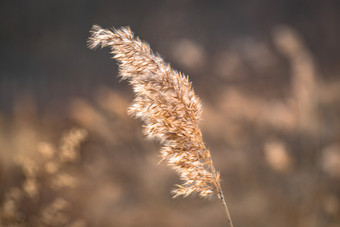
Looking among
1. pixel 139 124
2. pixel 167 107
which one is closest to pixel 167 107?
pixel 167 107

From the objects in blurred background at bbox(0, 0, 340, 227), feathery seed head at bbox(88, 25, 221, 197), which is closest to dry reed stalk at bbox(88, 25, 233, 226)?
feathery seed head at bbox(88, 25, 221, 197)

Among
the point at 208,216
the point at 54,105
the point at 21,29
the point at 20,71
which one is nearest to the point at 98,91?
the point at 54,105

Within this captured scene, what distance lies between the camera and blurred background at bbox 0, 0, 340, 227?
1377mm

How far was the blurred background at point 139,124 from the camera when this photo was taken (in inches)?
54.2

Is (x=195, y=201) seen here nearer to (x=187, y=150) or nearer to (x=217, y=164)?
(x=217, y=164)

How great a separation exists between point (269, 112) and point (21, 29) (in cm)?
170

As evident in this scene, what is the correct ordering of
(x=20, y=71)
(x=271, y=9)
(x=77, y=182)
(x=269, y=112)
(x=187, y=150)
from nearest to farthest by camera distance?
1. (x=187, y=150)
2. (x=269, y=112)
3. (x=271, y=9)
4. (x=77, y=182)
5. (x=20, y=71)

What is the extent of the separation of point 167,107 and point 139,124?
3.58 feet

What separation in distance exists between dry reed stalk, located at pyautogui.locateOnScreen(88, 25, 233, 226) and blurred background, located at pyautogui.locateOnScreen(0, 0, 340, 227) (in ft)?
2.65

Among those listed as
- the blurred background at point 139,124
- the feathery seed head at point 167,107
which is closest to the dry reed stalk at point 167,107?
the feathery seed head at point 167,107

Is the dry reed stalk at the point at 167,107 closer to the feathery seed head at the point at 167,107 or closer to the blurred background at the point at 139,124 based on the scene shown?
the feathery seed head at the point at 167,107

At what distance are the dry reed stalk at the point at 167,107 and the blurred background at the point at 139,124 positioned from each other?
0.81m

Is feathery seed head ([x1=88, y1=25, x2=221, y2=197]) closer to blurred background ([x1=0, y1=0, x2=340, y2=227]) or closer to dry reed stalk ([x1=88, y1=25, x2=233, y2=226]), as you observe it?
dry reed stalk ([x1=88, y1=25, x2=233, y2=226])

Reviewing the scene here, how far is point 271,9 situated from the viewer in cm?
147
